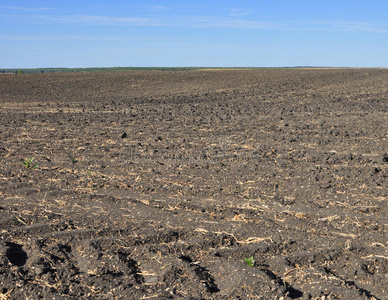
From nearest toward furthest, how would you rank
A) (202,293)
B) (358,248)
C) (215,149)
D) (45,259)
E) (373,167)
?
1. (202,293)
2. (45,259)
3. (358,248)
4. (373,167)
5. (215,149)

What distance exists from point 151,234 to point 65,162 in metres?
3.72

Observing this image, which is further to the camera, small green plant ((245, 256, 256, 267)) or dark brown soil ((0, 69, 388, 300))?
small green plant ((245, 256, 256, 267))

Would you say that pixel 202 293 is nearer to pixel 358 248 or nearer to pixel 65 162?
pixel 358 248

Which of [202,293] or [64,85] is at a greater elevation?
[64,85]

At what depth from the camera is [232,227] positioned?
5.04 meters

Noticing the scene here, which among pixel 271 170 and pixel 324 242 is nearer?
pixel 324 242

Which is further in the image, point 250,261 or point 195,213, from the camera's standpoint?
point 195,213

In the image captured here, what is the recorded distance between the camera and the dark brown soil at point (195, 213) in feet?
12.6

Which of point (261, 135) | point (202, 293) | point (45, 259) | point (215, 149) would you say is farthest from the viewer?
point (261, 135)

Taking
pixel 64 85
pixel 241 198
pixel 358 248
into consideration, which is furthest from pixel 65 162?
pixel 64 85

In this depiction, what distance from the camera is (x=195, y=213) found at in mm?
5520

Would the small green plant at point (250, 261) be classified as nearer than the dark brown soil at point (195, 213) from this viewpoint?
No

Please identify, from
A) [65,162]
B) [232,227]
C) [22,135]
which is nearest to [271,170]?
[232,227]

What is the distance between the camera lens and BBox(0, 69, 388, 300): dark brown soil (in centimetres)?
384
